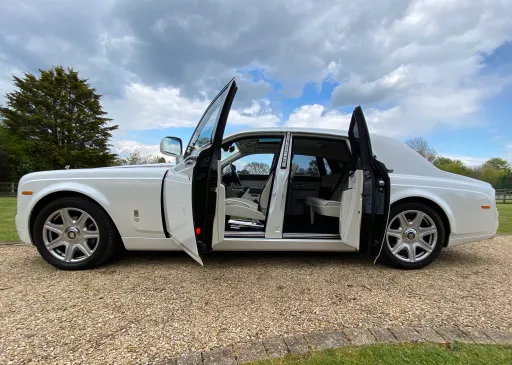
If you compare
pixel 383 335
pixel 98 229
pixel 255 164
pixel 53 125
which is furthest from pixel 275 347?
pixel 53 125

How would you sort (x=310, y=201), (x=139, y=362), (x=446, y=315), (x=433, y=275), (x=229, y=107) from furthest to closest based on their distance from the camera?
(x=310, y=201)
(x=433, y=275)
(x=229, y=107)
(x=446, y=315)
(x=139, y=362)

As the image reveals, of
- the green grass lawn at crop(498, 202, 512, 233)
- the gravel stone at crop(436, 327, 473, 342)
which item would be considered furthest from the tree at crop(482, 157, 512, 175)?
the gravel stone at crop(436, 327, 473, 342)

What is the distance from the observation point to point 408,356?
1.83 m

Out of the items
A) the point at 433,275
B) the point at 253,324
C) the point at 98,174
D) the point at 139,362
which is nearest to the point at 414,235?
the point at 433,275

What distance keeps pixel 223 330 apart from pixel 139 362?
0.58m

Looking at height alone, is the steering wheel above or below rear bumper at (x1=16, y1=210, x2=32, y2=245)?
above

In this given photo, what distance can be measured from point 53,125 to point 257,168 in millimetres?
32842

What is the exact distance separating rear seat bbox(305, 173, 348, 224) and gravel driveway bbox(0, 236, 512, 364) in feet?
2.02

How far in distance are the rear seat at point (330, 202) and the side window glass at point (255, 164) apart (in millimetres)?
842

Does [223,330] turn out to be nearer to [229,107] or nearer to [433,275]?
[229,107]

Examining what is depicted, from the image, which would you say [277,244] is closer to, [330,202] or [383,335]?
[330,202]

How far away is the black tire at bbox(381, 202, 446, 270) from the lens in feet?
11.6

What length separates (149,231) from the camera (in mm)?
3389

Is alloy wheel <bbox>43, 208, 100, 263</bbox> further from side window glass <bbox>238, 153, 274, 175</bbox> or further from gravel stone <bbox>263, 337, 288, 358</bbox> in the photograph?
gravel stone <bbox>263, 337, 288, 358</bbox>
